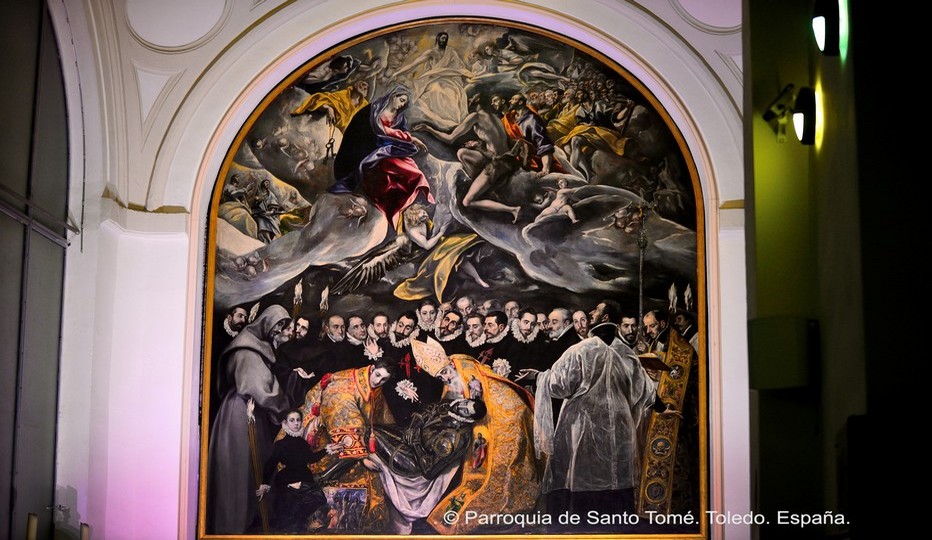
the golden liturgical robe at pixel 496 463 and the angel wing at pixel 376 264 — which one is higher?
the angel wing at pixel 376 264

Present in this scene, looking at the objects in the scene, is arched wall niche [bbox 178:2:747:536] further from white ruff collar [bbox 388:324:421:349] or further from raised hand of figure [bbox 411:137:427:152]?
white ruff collar [bbox 388:324:421:349]

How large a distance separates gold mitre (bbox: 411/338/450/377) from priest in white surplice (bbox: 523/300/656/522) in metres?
0.92

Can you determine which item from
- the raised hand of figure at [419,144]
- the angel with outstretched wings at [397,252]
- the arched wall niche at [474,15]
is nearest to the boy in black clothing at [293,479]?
the arched wall niche at [474,15]

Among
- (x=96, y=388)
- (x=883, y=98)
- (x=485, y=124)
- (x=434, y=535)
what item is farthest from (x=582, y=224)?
(x=883, y=98)

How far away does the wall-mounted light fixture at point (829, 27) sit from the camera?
629cm

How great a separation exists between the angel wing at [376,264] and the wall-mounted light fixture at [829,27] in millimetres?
6394

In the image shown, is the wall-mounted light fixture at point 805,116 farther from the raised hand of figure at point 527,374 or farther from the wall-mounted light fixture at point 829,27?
the raised hand of figure at point 527,374

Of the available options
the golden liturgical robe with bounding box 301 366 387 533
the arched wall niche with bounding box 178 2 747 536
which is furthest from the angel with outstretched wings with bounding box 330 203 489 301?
the arched wall niche with bounding box 178 2 747 536

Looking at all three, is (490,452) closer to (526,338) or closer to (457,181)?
(526,338)

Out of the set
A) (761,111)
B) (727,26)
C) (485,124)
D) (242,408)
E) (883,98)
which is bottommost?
(242,408)

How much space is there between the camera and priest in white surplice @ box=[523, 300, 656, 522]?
456 inches

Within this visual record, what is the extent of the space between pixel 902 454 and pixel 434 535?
7198 millimetres

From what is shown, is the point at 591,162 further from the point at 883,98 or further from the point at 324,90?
the point at 883,98

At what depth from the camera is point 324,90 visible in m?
12.5
